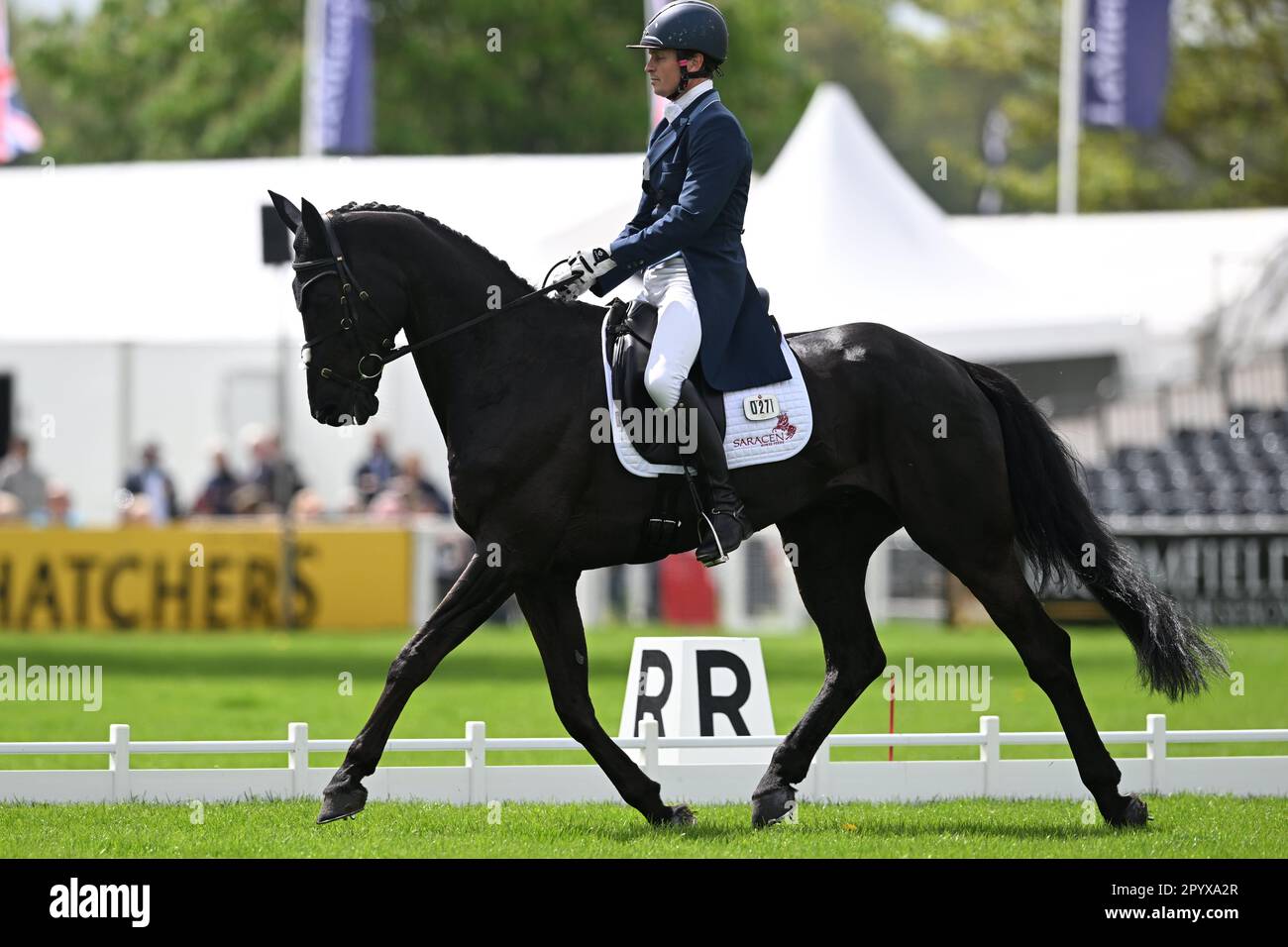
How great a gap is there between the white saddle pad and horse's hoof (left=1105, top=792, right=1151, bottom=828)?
6.03 ft

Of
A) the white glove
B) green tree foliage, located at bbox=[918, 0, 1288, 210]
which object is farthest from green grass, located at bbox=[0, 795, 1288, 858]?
green tree foliage, located at bbox=[918, 0, 1288, 210]

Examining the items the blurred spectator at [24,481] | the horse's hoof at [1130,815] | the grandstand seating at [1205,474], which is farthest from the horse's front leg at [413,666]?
the grandstand seating at [1205,474]

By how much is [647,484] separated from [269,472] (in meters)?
13.8

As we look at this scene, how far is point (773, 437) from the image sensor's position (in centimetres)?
724

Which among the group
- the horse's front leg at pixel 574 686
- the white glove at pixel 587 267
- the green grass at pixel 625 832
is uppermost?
the white glove at pixel 587 267

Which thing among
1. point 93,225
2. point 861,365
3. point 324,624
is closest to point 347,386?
point 861,365

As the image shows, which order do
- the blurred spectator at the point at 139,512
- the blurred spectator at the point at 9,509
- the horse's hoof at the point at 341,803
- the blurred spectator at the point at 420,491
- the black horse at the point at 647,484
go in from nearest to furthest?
the horse's hoof at the point at 341,803 → the black horse at the point at 647,484 → the blurred spectator at the point at 9,509 → the blurred spectator at the point at 139,512 → the blurred spectator at the point at 420,491

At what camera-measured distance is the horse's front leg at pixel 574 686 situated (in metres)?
7.09

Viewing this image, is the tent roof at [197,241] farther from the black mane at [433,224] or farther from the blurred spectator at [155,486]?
the black mane at [433,224]

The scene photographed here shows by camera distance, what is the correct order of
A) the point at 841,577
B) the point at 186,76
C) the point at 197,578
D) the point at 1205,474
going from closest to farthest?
the point at 841,577 → the point at 197,578 → the point at 1205,474 → the point at 186,76

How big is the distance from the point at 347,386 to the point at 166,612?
39.6 feet

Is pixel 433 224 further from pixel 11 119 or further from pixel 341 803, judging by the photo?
pixel 11 119

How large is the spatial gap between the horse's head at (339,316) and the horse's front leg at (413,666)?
787mm

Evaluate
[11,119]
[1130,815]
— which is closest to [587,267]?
[1130,815]
